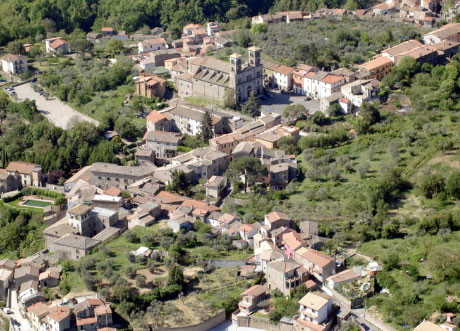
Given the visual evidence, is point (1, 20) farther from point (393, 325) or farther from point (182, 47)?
point (393, 325)

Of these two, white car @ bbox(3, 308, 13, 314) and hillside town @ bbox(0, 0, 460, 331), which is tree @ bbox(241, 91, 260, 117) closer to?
hillside town @ bbox(0, 0, 460, 331)

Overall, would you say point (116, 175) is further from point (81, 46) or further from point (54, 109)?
point (81, 46)

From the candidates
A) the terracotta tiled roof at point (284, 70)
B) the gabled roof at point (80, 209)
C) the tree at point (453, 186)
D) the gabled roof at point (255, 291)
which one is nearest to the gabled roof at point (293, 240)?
the gabled roof at point (255, 291)

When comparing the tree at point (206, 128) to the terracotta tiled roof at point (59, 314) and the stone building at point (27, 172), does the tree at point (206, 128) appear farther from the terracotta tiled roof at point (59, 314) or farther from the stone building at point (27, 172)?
the terracotta tiled roof at point (59, 314)

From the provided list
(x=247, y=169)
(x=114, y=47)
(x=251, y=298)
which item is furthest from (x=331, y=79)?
(x=251, y=298)

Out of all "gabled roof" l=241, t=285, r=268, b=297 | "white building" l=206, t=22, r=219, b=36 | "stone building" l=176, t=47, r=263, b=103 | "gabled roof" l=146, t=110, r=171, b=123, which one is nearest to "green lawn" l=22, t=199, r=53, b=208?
"gabled roof" l=146, t=110, r=171, b=123

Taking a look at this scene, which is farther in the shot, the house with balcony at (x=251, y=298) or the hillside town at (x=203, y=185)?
the hillside town at (x=203, y=185)
